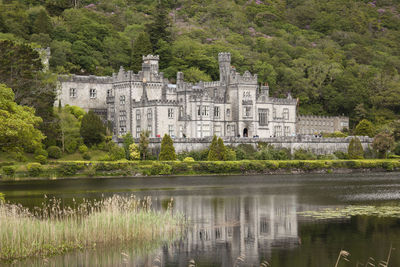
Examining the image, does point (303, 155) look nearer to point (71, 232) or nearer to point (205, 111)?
point (205, 111)

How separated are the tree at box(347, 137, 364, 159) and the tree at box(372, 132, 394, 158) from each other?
7.18 ft

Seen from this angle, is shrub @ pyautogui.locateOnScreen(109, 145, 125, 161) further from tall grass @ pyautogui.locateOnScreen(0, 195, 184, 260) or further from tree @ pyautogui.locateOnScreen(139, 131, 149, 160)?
tall grass @ pyautogui.locateOnScreen(0, 195, 184, 260)

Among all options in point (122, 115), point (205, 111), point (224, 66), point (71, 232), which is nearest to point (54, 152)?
point (122, 115)

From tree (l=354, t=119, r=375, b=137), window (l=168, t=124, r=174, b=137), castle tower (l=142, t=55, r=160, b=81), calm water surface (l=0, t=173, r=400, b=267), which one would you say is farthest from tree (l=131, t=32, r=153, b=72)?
calm water surface (l=0, t=173, r=400, b=267)

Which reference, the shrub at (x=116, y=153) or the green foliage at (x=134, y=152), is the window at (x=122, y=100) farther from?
the shrub at (x=116, y=153)

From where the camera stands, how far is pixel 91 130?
274 ft

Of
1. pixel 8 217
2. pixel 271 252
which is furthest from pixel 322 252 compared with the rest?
pixel 8 217

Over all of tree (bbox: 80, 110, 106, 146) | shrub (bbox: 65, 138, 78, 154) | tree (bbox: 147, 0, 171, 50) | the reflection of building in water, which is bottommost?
the reflection of building in water

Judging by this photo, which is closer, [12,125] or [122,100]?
[12,125]

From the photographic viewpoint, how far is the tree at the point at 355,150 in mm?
91250

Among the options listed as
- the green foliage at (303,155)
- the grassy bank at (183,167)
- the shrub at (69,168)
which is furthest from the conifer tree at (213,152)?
the shrub at (69,168)

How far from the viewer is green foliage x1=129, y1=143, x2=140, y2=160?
81688 mm

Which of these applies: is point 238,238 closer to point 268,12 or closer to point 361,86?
point 361,86

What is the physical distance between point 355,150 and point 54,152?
129ft
